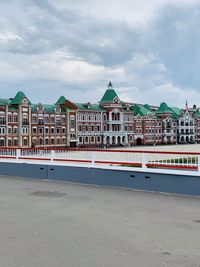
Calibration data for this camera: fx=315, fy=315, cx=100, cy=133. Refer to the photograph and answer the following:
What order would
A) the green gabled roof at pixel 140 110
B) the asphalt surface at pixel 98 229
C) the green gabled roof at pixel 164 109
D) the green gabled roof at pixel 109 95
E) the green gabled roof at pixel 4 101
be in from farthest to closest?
the green gabled roof at pixel 164 109 < the green gabled roof at pixel 140 110 < the green gabled roof at pixel 109 95 < the green gabled roof at pixel 4 101 < the asphalt surface at pixel 98 229

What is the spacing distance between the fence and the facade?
4897 centimetres

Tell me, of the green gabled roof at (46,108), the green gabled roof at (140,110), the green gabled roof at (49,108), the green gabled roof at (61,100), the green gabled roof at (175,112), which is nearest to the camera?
the green gabled roof at (46,108)

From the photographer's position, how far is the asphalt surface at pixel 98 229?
15.4 feet

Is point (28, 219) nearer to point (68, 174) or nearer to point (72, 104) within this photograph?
point (68, 174)

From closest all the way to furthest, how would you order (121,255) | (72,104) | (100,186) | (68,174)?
(121,255) < (100,186) < (68,174) < (72,104)

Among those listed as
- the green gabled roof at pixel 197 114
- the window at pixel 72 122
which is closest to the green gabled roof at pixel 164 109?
the green gabled roof at pixel 197 114

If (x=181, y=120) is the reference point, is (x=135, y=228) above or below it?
below

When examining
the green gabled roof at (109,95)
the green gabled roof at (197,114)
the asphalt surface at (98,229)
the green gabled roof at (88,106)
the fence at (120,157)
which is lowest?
the asphalt surface at (98,229)

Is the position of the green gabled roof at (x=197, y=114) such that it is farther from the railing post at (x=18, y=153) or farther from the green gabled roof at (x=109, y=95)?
the railing post at (x=18, y=153)

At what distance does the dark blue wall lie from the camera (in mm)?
9719

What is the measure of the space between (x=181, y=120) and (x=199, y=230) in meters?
103

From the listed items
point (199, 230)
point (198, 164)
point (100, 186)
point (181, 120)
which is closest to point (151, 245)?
point (199, 230)

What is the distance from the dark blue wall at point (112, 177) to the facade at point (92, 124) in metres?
48.9

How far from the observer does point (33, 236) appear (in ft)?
18.7
